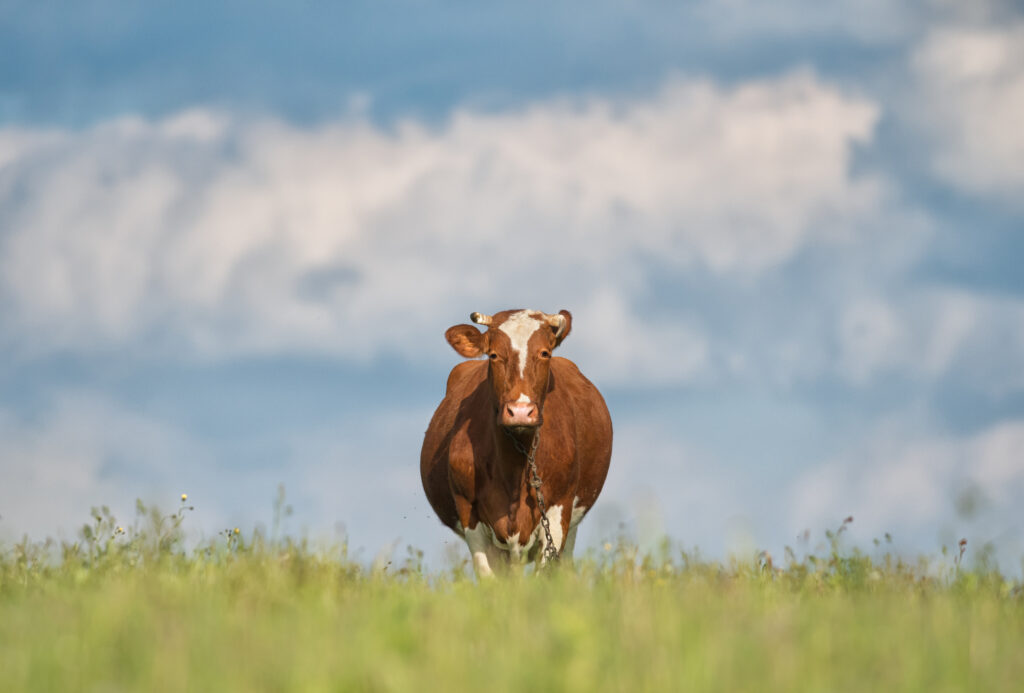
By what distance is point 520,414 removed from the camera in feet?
31.0

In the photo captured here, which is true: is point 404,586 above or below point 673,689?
above

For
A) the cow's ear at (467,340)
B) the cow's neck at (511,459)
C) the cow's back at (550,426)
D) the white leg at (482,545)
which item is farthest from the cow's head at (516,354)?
the white leg at (482,545)

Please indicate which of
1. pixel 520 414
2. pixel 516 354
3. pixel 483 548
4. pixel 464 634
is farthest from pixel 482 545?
pixel 464 634

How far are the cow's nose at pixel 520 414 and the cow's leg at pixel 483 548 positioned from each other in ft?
5.62

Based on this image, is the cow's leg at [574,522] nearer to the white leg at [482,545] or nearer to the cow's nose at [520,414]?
the white leg at [482,545]

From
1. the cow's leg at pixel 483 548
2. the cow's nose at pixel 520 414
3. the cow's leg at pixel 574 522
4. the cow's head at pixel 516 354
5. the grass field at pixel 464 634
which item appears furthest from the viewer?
the cow's leg at pixel 574 522

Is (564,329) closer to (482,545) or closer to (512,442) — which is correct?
(512,442)

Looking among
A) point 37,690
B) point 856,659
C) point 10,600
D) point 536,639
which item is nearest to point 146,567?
point 10,600

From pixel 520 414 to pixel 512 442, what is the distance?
35.8 inches

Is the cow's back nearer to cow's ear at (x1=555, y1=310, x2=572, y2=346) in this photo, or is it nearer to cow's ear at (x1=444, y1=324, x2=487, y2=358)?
cow's ear at (x1=444, y1=324, x2=487, y2=358)

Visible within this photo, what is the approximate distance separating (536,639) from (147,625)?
1.97 meters

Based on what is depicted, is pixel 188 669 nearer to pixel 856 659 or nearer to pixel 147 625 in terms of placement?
pixel 147 625

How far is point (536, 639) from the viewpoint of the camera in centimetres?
544

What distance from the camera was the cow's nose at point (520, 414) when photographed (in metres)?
9.42
